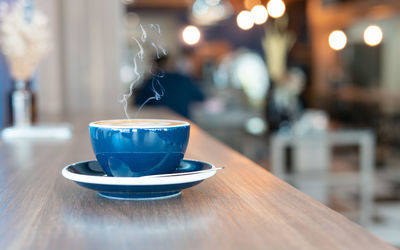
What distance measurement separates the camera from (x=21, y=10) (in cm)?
158

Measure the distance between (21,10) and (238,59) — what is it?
37.9ft

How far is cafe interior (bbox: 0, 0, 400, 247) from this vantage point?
1707 millimetres

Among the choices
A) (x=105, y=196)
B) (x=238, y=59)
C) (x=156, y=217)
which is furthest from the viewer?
(x=238, y=59)

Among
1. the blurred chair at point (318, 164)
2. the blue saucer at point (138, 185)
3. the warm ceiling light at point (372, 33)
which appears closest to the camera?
the blue saucer at point (138, 185)

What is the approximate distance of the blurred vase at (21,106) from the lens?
1.62 metres

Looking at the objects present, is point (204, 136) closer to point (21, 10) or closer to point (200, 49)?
point (21, 10)

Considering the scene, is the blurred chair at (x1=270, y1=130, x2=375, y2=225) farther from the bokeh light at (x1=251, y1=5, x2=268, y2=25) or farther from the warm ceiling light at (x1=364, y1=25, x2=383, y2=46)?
the warm ceiling light at (x1=364, y1=25, x2=383, y2=46)

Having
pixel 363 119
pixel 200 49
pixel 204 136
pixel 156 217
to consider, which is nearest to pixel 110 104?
pixel 204 136

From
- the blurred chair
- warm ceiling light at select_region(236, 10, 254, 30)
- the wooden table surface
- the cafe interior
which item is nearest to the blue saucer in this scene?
the wooden table surface

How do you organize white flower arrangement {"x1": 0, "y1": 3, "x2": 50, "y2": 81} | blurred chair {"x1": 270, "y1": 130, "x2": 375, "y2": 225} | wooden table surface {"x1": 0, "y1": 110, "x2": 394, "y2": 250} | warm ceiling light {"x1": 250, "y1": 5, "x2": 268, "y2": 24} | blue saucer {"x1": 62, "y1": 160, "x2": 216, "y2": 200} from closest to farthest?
1. wooden table surface {"x1": 0, "y1": 110, "x2": 394, "y2": 250}
2. blue saucer {"x1": 62, "y1": 160, "x2": 216, "y2": 200}
3. white flower arrangement {"x1": 0, "y1": 3, "x2": 50, "y2": 81}
4. blurred chair {"x1": 270, "y1": 130, "x2": 375, "y2": 225}
5. warm ceiling light {"x1": 250, "y1": 5, "x2": 268, "y2": 24}

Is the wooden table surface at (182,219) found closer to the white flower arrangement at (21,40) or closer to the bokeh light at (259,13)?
the white flower arrangement at (21,40)

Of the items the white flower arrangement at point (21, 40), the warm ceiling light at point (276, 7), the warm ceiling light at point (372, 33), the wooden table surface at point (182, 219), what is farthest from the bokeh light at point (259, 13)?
Result: the wooden table surface at point (182, 219)

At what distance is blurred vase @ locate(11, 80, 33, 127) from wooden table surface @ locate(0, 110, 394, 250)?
860 mm

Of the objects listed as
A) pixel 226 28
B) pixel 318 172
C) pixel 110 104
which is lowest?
pixel 318 172
